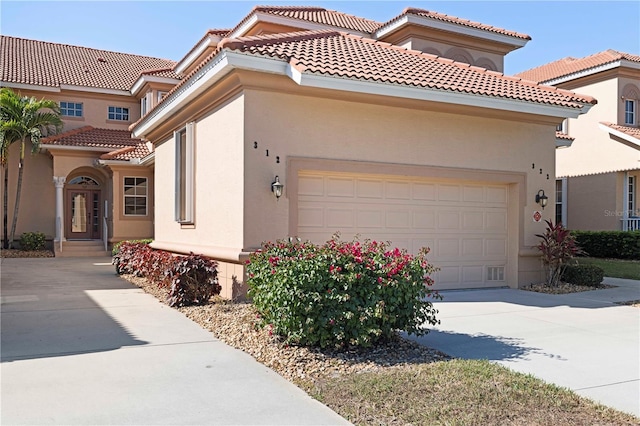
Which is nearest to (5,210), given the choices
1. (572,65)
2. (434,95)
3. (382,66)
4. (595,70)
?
(382,66)

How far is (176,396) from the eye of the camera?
5012 mm

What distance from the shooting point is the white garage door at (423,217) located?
10.5 m

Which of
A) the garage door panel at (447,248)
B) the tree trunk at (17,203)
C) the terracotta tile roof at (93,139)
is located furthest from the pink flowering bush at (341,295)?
the tree trunk at (17,203)

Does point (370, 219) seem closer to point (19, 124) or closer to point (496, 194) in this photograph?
point (496, 194)

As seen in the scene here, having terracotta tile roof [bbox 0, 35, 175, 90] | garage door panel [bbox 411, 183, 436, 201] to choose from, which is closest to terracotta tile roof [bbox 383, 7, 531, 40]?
garage door panel [bbox 411, 183, 436, 201]

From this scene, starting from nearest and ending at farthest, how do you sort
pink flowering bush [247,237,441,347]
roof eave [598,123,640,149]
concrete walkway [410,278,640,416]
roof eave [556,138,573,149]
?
concrete walkway [410,278,640,416]
pink flowering bush [247,237,441,347]
roof eave [556,138,573,149]
roof eave [598,123,640,149]

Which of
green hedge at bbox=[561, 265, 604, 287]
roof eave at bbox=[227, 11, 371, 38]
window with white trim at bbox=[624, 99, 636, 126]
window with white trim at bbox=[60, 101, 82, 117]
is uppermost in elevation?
roof eave at bbox=[227, 11, 371, 38]

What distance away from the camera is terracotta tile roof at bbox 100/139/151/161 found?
67.5 ft

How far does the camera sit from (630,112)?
21656 millimetres

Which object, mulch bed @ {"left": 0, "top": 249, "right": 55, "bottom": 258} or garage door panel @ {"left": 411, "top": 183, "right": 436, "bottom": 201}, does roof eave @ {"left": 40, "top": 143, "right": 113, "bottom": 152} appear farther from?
garage door panel @ {"left": 411, "top": 183, "right": 436, "bottom": 201}

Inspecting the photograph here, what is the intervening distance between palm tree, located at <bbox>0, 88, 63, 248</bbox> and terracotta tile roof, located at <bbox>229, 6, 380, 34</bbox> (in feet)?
30.4

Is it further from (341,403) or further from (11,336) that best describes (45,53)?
(341,403)

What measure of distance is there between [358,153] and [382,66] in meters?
1.81

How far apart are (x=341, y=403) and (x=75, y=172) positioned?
70.7ft
